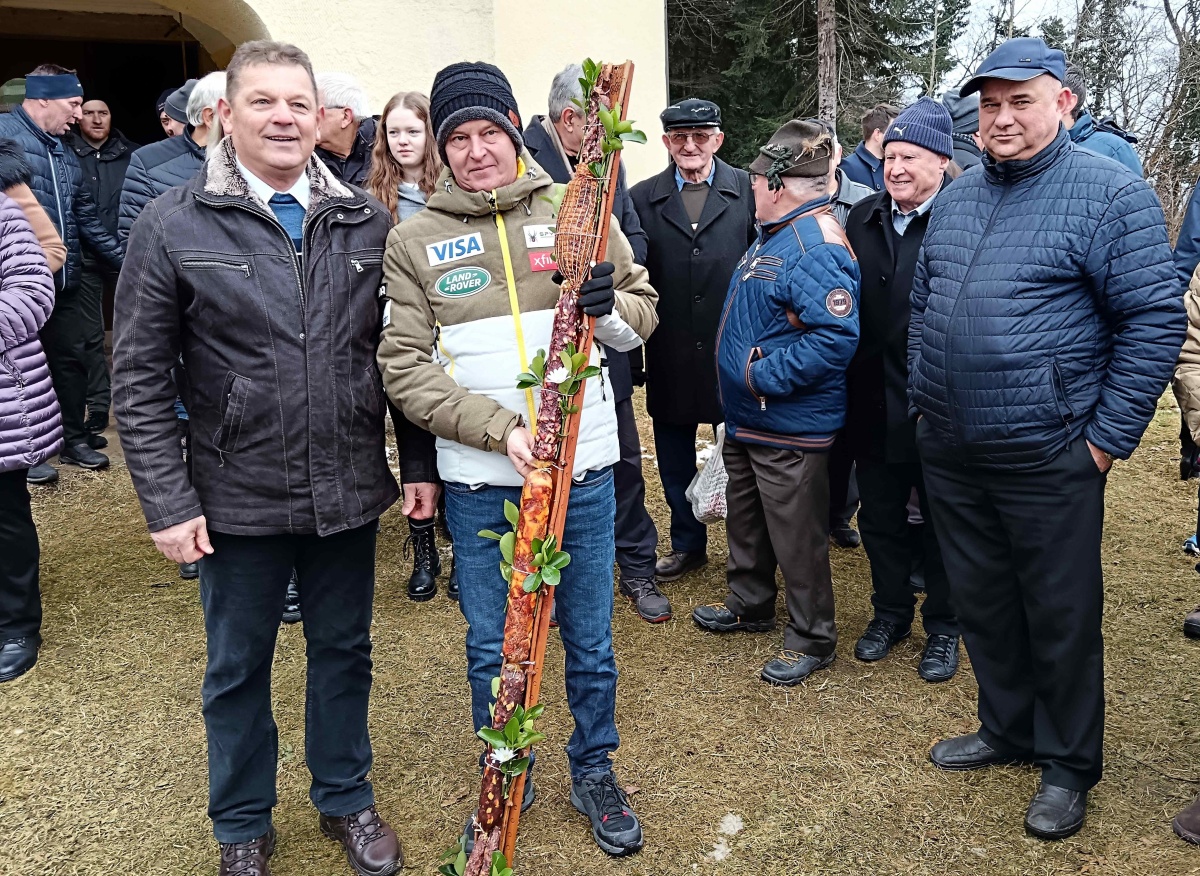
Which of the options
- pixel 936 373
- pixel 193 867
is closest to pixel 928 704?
pixel 936 373

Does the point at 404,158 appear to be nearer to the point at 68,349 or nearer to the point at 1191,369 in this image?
the point at 1191,369

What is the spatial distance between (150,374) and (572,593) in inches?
51.1

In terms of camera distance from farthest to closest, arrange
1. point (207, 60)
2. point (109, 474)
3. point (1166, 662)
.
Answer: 1. point (207, 60)
2. point (109, 474)
3. point (1166, 662)

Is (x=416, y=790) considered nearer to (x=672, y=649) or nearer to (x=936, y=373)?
(x=672, y=649)

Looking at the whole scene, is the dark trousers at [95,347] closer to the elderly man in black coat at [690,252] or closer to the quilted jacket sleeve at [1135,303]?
the elderly man in black coat at [690,252]

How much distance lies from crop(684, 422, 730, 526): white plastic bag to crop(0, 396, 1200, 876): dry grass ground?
502mm

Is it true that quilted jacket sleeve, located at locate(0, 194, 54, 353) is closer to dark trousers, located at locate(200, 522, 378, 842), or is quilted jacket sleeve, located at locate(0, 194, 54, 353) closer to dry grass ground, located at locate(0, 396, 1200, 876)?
dry grass ground, located at locate(0, 396, 1200, 876)

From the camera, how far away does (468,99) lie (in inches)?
101

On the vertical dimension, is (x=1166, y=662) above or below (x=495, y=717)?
below

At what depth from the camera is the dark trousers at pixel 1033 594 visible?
9.46 feet

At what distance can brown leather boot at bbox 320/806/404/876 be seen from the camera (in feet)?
9.39

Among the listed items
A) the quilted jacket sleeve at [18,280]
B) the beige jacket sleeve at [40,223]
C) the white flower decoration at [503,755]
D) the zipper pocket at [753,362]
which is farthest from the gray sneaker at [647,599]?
the beige jacket sleeve at [40,223]

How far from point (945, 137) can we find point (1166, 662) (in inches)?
92.0

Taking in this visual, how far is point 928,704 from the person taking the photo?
3.73 m
